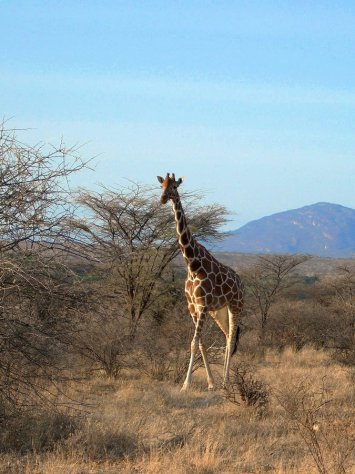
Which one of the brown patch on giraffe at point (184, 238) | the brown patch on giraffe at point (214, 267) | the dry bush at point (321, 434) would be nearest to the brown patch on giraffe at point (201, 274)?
the brown patch on giraffe at point (214, 267)

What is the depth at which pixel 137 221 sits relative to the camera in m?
18.4

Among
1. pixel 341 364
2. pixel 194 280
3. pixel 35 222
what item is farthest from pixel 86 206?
pixel 35 222

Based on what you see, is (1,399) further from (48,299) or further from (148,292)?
(148,292)

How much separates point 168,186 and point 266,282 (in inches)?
453

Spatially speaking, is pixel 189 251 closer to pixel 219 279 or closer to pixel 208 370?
pixel 219 279

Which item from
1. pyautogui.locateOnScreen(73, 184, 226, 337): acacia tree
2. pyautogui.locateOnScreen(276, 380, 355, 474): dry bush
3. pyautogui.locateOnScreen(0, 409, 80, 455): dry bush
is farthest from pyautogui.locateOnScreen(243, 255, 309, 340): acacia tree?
pyautogui.locateOnScreen(0, 409, 80, 455): dry bush

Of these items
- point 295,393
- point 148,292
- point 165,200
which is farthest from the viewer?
point 148,292

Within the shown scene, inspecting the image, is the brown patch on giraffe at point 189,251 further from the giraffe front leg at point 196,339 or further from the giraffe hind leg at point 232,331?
the giraffe hind leg at point 232,331

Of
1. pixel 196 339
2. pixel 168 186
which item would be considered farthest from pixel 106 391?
pixel 168 186

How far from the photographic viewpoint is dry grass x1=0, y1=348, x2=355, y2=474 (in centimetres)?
721

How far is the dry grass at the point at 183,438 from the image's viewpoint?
23.7 ft

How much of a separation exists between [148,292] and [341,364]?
448 centimetres

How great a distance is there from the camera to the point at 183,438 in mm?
8367

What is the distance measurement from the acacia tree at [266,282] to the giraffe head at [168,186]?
29.4ft
